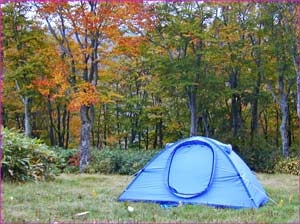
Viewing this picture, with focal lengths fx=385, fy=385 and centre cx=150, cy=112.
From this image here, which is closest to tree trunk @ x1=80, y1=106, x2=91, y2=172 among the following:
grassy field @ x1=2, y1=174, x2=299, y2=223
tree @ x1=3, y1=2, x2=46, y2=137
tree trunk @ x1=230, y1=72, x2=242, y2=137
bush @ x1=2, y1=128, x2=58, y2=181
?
tree @ x1=3, y1=2, x2=46, y2=137

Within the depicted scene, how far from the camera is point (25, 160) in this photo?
7516 mm

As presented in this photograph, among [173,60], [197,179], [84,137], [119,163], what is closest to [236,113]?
[173,60]

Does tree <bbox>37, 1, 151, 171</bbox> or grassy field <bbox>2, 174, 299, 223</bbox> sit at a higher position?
tree <bbox>37, 1, 151, 171</bbox>

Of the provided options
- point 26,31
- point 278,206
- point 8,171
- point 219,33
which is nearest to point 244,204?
point 278,206

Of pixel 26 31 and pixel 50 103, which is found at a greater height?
pixel 26 31

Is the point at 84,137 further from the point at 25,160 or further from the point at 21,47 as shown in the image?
the point at 21,47

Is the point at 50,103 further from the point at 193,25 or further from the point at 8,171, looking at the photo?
the point at 8,171

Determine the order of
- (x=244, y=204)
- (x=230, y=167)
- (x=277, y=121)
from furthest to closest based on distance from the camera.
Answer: (x=277, y=121), (x=230, y=167), (x=244, y=204)

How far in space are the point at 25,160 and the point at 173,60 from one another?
7506mm

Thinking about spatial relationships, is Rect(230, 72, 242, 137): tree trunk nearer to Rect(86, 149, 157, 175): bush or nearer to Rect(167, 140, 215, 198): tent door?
Rect(86, 149, 157, 175): bush

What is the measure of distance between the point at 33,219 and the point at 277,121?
1620 cm

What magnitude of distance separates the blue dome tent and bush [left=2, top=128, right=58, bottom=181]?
2.47 metres

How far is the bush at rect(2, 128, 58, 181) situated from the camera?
288 inches

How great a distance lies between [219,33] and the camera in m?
13.6
